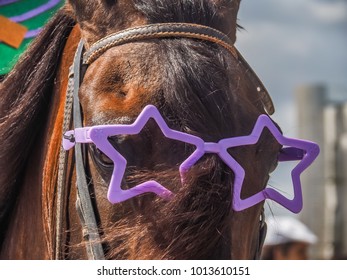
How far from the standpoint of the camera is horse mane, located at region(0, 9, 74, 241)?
6.15ft

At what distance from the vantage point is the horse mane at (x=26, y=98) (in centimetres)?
187

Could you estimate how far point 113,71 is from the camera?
5.23 ft

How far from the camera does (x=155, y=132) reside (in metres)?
1.50

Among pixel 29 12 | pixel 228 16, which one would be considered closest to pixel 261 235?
pixel 228 16

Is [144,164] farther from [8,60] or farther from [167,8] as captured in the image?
[8,60]

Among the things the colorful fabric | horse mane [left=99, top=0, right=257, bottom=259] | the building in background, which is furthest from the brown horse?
the building in background

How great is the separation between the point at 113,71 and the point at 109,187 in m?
0.25

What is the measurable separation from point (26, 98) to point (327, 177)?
11.7 feet

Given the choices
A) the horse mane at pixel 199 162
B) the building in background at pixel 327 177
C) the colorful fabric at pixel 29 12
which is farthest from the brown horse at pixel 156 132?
the building in background at pixel 327 177

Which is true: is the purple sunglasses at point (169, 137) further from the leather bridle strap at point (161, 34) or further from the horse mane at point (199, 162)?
the leather bridle strap at point (161, 34)

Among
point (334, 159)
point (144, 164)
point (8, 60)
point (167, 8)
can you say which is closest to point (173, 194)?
point (144, 164)

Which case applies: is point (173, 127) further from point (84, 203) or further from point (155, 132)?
point (84, 203)

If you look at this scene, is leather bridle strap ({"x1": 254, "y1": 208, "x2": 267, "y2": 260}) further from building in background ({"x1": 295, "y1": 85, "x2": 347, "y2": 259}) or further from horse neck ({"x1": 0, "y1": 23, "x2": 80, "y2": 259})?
building in background ({"x1": 295, "y1": 85, "x2": 347, "y2": 259})

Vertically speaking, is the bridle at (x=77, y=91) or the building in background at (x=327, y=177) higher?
the bridle at (x=77, y=91)
